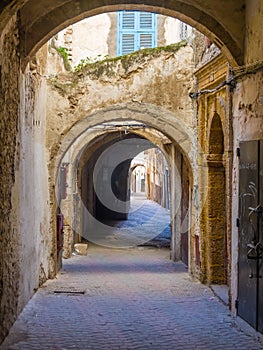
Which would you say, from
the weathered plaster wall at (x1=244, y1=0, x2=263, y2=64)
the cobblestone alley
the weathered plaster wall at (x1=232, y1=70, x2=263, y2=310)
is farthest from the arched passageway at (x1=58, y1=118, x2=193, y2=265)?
the weathered plaster wall at (x1=244, y1=0, x2=263, y2=64)

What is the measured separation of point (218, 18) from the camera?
6883 millimetres

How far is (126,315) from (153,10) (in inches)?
148

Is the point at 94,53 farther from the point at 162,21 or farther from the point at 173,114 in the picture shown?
the point at 173,114

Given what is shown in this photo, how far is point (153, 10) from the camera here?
23.5ft

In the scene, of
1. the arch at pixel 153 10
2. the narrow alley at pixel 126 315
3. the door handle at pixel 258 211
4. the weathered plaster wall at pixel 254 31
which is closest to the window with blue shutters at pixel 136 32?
the narrow alley at pixel 126 315

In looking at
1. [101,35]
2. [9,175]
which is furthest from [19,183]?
[101,35]

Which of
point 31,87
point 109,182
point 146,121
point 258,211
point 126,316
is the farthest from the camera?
point 109,182

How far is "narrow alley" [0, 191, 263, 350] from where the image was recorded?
5961mm

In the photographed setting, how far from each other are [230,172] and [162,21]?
11.3 metres

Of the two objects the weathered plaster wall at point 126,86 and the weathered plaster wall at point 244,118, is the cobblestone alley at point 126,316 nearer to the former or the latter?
the weathered plaster wall at point 244,118

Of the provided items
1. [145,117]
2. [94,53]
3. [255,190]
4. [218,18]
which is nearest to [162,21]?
[94,53]

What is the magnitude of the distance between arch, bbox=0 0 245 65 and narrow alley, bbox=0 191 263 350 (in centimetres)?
303

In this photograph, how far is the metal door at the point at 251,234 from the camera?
585cm

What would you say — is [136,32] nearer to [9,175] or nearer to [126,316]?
[126,316]
